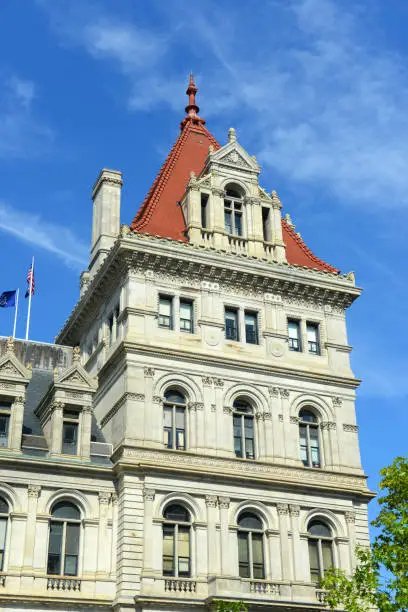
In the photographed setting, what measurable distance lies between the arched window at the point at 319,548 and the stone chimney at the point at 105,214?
63.5 ft

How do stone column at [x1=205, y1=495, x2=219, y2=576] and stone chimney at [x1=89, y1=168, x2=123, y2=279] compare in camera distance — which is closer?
stone column at [x1=205, y1=495, x2=219, y2=576]

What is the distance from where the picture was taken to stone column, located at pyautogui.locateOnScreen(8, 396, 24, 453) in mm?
39938

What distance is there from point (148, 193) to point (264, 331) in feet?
38.7

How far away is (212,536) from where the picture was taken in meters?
39.7

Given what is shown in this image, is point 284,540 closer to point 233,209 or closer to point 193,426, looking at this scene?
point 193,426

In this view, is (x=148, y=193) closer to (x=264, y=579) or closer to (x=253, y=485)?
(x=253, y=485)

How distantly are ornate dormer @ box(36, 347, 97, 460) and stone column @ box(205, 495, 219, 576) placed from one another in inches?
230

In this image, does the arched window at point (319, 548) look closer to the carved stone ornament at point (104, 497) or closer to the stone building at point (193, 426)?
the stone building at point (193, 426)

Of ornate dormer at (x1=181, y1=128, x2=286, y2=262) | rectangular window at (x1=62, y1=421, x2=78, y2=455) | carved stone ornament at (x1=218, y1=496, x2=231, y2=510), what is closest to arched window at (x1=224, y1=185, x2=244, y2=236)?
ornate dormer at (x1=181, y1=128, x2=286, y2=262)

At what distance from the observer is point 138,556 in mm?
38062

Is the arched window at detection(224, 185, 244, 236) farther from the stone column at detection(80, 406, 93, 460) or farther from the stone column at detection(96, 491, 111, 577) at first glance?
the stone column at detection(96, 491, 111, 577)

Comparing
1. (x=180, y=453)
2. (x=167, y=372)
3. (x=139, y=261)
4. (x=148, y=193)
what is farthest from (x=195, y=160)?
(x=180, y=453)

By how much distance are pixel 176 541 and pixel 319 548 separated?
6975mm

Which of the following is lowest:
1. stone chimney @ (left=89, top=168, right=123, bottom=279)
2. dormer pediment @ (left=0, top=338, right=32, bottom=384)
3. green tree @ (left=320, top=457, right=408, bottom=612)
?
green tree @ (left=320, top=457, right=408, bottom=612)
